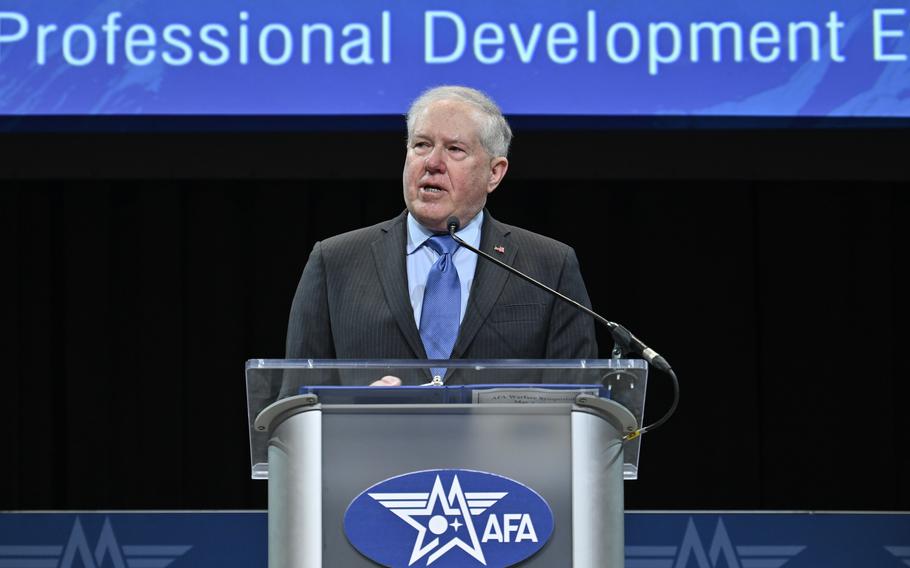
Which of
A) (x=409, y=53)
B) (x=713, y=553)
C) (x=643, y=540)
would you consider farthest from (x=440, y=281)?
(x=409, y=53)

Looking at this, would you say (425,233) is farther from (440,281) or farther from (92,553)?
(92,553)

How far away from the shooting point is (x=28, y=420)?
17.5 ft

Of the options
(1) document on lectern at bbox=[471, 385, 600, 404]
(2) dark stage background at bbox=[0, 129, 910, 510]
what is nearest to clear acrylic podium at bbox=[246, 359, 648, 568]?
(1) document on lectern at bbox=[471, 385, 600, 404]

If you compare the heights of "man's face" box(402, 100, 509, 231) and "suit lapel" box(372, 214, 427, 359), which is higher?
"man's face" box(402, 100, 509, 231)

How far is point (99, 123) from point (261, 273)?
4.80ft

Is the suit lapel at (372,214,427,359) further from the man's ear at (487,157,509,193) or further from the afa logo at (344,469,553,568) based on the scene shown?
the afa logo at (344,469,553,568)

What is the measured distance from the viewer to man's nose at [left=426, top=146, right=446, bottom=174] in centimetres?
218

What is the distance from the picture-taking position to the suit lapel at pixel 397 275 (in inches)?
83.0

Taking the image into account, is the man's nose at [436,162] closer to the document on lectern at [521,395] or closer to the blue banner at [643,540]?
the document on lectern at [521,395]

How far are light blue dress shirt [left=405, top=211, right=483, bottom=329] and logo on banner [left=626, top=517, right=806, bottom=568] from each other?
3.78 ft

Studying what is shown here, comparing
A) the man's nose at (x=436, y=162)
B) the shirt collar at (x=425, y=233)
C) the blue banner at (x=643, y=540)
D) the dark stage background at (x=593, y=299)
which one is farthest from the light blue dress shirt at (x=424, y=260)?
the dark stage background at (x=593, y=299)

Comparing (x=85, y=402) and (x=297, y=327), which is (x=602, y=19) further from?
(x=85, y=402)

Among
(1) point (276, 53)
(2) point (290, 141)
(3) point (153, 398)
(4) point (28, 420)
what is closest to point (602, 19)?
(1) point (276, 53)

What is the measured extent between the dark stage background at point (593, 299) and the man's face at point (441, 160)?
3028mm
